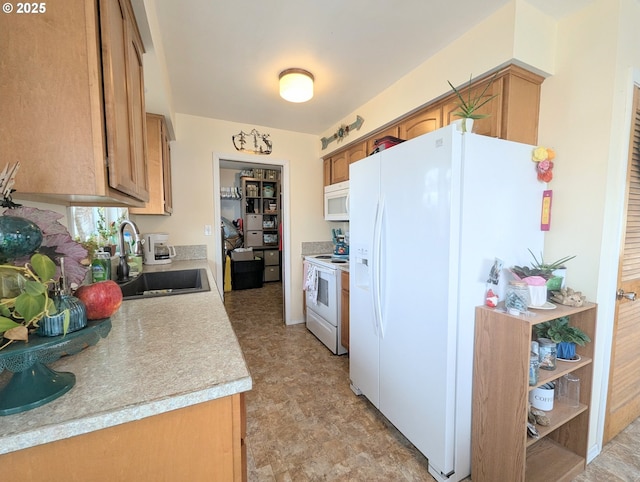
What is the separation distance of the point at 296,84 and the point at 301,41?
1.07ft

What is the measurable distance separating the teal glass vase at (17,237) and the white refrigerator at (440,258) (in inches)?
53.6

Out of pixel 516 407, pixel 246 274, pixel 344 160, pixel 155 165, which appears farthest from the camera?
pixel 246 274

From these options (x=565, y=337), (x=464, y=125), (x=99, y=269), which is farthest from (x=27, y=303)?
(x=565, y=337)

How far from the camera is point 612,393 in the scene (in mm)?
1505

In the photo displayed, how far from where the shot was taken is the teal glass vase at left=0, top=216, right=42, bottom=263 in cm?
52

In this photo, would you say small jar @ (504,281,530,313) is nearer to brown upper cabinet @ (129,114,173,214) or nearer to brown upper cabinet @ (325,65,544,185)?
brown upper cabinet @ (325,65,544,185)

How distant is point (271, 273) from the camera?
5.61m

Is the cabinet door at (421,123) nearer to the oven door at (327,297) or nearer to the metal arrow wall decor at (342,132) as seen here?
the metal arrow wall decor at (342,132)

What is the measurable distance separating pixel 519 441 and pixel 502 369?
29cm

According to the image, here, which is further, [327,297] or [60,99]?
[327,297]

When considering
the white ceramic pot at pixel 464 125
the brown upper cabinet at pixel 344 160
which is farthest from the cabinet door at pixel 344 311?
the white ceramic pot at pixel 464 125

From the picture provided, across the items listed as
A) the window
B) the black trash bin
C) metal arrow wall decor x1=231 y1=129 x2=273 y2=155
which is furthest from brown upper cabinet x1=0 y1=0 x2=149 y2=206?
the black trash bin

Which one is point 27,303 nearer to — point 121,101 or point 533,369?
point 121,101

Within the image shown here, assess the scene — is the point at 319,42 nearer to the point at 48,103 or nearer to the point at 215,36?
the point at 215,36
